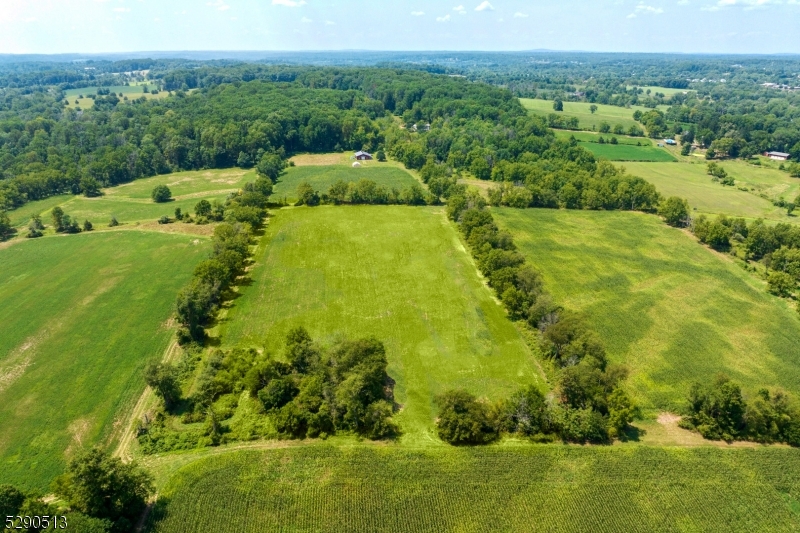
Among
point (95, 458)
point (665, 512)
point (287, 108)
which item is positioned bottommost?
point (665, 512)

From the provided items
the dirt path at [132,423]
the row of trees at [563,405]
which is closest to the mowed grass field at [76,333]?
the dirt path at [132,423]

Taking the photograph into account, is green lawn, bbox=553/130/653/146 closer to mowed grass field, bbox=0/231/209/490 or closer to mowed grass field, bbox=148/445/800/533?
mowed grass field, bbox=0/231/209/490

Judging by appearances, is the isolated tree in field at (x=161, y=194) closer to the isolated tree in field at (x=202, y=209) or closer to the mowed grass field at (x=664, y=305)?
the isolated tree in field at (x=202, y=209)

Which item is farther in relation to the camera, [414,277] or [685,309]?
[414,277]

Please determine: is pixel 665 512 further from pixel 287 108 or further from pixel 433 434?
pixel 287 108

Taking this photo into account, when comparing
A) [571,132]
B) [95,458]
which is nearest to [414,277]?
[95,458]

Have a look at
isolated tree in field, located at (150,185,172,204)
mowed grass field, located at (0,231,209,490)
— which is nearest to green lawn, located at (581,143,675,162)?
isolated tree in field, located at (150,185,172,204)
